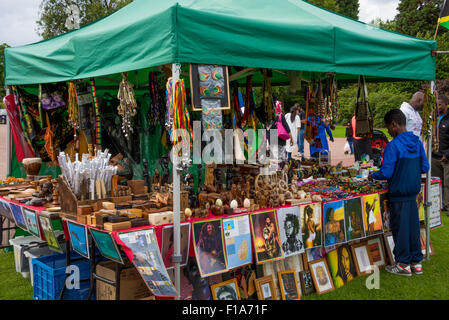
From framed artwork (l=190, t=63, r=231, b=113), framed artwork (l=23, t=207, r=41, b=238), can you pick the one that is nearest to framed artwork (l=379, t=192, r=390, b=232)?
framed artwork (l=190, t=63, r=231, b=113)

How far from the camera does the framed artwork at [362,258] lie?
13.9 ft

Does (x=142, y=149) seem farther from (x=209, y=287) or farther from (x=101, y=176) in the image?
(x=209, y=287)

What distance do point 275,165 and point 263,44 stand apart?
1340mm

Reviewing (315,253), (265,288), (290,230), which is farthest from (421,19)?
(265,288)

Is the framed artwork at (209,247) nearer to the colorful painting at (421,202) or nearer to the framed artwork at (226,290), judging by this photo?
the framed artwork at (226,290)

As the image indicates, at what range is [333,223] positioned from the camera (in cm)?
387

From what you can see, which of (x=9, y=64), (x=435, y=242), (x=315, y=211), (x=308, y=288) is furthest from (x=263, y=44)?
(x=435, y=242)

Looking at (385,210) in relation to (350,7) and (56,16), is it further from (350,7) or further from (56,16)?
(350,7)

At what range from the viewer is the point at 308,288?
3789 millimetres

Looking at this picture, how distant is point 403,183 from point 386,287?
1.01 metres

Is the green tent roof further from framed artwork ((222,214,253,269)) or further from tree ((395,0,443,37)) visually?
tree ((395,0,443,37))

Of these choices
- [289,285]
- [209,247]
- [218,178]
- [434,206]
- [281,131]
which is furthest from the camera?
[281,131]

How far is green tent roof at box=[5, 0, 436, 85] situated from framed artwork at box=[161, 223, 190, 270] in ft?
3.78

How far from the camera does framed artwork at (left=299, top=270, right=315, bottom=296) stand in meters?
3.76
